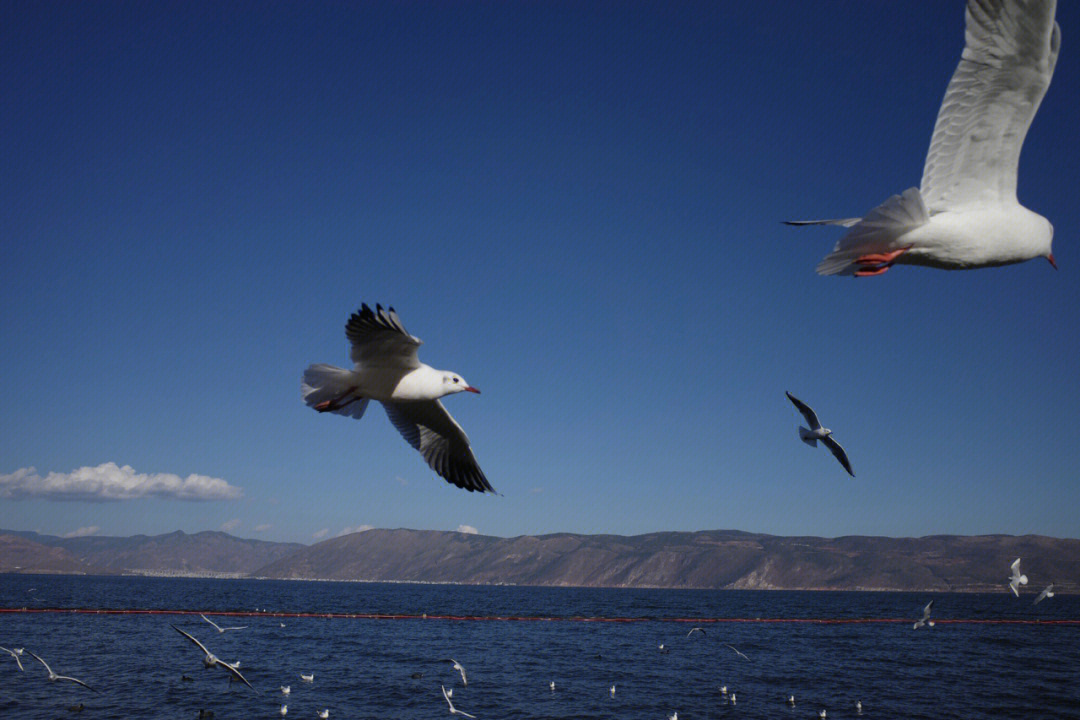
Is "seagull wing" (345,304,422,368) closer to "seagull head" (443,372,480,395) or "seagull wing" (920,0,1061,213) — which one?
"seagull head" (443,372,480,395)

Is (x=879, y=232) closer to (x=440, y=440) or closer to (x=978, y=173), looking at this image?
(x=978, y=173)

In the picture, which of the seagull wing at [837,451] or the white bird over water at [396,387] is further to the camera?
the seagull wing at [837,451]

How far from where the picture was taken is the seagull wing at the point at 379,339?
7.34 meters

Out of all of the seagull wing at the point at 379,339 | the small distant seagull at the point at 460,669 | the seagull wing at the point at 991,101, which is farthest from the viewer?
the small distant seagull at the point at 460,669

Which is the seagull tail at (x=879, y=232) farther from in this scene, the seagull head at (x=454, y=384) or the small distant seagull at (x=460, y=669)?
the small distant seagull at (x=460, y=669)

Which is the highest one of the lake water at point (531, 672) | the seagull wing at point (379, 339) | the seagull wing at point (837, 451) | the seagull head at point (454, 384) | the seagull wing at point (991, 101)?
the seagull wing at point (991, 101)

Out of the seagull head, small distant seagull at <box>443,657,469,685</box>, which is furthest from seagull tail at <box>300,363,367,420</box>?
small distant seagull at <box>443,657,469,685</box>

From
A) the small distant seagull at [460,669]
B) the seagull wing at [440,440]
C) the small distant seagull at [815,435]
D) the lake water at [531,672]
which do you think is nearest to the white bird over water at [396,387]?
the seagull wing at [440,440]

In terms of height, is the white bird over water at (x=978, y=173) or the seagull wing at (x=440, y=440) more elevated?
the white bird over water at (x=978, y=173)

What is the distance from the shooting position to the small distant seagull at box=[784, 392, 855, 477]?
880 cm

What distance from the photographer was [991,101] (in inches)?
210

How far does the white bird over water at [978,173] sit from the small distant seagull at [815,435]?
3502 mm

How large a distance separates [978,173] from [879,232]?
115cm

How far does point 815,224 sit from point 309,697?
2883cm
